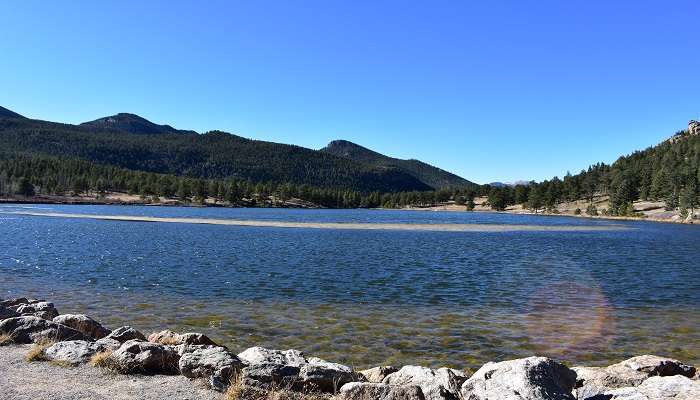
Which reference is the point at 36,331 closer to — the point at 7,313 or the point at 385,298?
the point at 7,313

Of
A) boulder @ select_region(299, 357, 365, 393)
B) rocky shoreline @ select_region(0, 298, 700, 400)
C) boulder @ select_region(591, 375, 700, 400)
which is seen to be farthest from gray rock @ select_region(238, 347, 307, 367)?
boulder @ select_region(591, 375, 700, 400)

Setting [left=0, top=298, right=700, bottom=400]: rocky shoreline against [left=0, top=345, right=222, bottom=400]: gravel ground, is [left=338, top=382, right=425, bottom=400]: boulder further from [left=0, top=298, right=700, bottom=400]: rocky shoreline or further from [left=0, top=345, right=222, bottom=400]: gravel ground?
[left=0, top=345, right=222, bottom=400]: gravel ground

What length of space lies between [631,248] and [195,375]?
72.8 metres

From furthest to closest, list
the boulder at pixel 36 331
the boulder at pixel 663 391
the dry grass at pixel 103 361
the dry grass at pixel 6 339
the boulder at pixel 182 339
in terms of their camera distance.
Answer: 1. the boulder at pixel 182 339
2. the boulder at pixel 36 331
3. the dry grass at pixel 6 339
4. the dry grass at pixel 103 361
5. the boulder at pixel 663 391

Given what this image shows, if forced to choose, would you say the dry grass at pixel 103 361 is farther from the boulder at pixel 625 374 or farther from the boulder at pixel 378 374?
the boulder at pixel 625 374

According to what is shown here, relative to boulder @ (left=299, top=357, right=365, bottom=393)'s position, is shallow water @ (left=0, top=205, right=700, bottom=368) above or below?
below

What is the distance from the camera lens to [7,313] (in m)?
20.0

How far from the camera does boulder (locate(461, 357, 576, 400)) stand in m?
10.8

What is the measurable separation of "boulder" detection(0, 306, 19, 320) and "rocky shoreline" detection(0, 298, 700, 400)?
122 inches

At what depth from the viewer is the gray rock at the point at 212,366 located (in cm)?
1295

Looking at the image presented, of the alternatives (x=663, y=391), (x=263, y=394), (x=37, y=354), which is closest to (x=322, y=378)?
(x=263, y=394)

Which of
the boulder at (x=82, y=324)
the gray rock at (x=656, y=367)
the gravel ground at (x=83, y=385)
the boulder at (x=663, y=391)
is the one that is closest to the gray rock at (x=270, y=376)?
the gravel ground at (x=83, y=385)

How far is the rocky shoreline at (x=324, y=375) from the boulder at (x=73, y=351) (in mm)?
26

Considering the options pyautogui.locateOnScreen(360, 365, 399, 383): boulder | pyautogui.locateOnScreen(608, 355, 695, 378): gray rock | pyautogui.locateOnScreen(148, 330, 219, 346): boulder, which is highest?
pyautogui.locateOnScreen(608, 355, 695, 378): gray rock
